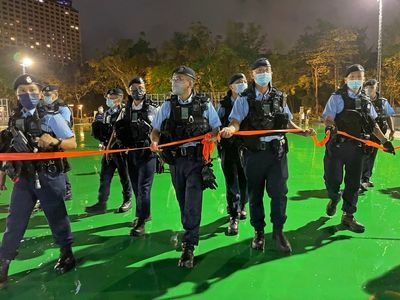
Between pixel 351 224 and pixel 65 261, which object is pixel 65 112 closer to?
pixel 65 261

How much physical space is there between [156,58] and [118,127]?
→ 149 ft

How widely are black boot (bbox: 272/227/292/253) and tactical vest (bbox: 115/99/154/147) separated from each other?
6.28 ft

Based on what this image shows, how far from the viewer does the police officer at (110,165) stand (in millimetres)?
5648

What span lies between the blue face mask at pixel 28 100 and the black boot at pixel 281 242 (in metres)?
2.71

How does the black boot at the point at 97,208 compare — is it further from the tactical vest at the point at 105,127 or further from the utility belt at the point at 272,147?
the utility belt at the point at 272,147

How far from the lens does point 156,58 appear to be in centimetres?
4875

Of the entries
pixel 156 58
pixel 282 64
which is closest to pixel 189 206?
pixel 282 64

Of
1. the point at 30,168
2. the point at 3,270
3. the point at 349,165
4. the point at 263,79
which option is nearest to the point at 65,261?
the point at 3,270

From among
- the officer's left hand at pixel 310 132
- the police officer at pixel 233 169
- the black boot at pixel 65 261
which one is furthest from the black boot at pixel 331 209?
the black boot at pixel 65 261

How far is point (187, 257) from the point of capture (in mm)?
3672

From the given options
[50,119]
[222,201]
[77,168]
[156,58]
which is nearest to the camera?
A: [50,119]

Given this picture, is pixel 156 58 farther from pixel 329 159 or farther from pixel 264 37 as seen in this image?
pixel 329 159

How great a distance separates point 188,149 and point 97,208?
2.51 m

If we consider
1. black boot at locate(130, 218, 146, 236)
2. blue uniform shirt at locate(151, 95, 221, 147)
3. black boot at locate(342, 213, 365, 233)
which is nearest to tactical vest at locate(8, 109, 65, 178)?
blue uniform shirt at locate(151, 95, 221, 147)
